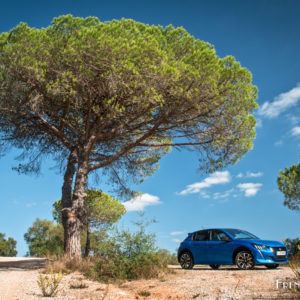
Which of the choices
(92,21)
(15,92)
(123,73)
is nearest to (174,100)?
(123,73)

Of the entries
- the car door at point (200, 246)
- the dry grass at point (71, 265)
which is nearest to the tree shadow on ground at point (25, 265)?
the dry grass at point (71, 265)

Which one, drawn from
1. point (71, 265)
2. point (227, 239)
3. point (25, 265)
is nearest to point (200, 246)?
point (227, 239)

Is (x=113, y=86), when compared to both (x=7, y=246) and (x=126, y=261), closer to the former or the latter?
(x=126, y=261)

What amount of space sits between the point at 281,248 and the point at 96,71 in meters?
9.50

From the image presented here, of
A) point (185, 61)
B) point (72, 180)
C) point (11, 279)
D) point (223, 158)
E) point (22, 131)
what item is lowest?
point (11, 279)

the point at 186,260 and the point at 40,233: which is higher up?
the point at 40,233

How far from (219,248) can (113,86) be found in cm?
712

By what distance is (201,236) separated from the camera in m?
11.4

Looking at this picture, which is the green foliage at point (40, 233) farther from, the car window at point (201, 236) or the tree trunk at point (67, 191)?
the car window at point (201, 236)

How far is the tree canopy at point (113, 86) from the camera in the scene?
12.4 metres

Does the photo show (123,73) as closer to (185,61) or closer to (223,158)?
(185,61)

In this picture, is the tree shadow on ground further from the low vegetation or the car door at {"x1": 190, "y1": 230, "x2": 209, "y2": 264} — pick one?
the car door at {"x1": 190, "y1": 230, "x2": 209, "y2": 264}

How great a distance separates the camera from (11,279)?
9930 millimetres

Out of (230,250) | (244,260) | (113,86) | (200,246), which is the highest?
(113,86)
